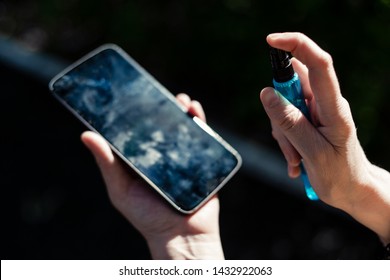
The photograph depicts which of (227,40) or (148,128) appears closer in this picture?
(148,128)

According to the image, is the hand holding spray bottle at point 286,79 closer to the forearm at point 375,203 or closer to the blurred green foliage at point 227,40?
the forearm at point 375,203

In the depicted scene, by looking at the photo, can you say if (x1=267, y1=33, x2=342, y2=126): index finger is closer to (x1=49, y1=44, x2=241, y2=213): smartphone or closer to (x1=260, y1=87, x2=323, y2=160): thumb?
(x1=260, y1=87, x2=323, y2=160): thumb

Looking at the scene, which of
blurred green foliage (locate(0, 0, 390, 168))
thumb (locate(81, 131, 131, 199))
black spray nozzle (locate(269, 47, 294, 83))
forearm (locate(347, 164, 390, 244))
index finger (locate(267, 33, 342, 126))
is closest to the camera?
index finger (locate(267, 33, 342, 126))

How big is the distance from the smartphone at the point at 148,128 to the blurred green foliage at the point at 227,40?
0.95 meters

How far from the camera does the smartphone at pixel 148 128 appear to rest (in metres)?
2.14

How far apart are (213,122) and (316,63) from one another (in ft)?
7.35

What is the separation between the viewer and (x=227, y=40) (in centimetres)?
317

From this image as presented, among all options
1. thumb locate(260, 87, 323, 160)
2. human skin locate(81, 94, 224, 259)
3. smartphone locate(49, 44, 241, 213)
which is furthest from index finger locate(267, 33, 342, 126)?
human skin locate(81, 94, 224, 259)

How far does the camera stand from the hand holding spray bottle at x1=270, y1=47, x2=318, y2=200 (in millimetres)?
1560

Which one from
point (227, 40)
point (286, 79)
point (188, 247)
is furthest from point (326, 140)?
point (227, 40)

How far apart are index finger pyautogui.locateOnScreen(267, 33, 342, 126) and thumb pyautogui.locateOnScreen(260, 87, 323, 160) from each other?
104 mm

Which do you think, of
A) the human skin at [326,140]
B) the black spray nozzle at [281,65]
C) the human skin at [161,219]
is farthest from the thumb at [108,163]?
the black spray nozzle at [281,65]

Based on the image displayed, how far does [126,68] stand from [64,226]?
1545 mm

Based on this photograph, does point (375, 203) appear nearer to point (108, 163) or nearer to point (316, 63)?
point (316, 63)
